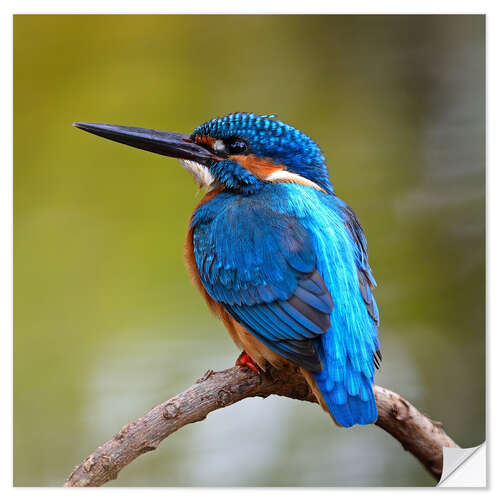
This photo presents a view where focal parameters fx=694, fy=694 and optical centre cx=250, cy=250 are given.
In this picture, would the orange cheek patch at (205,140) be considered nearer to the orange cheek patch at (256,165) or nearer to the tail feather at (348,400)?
the orange cheek patch at (256,165)

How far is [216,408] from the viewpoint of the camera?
2443 millimetres

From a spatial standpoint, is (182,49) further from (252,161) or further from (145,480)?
(145,480)

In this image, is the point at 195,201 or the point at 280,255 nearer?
the point at 280,255

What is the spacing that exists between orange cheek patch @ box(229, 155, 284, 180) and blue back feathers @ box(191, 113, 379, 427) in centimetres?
3

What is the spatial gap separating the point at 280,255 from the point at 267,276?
0.28ft

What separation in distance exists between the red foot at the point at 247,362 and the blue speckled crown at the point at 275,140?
72 cm

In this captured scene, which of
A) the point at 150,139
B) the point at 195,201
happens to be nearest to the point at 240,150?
the point at 150,139

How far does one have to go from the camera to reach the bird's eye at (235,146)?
268 cm

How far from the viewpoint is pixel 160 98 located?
9.93ft

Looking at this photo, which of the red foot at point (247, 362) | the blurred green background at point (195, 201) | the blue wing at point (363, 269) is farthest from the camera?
the blurred green background at point (195, 201)

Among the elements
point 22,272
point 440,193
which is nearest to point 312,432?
point 440,193

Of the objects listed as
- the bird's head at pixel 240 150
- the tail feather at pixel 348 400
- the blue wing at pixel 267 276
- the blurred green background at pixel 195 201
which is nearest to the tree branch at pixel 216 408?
the blurred green background at pixel 195 201

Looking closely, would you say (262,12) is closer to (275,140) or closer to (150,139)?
(275,140)

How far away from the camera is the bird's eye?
8.80 feet
